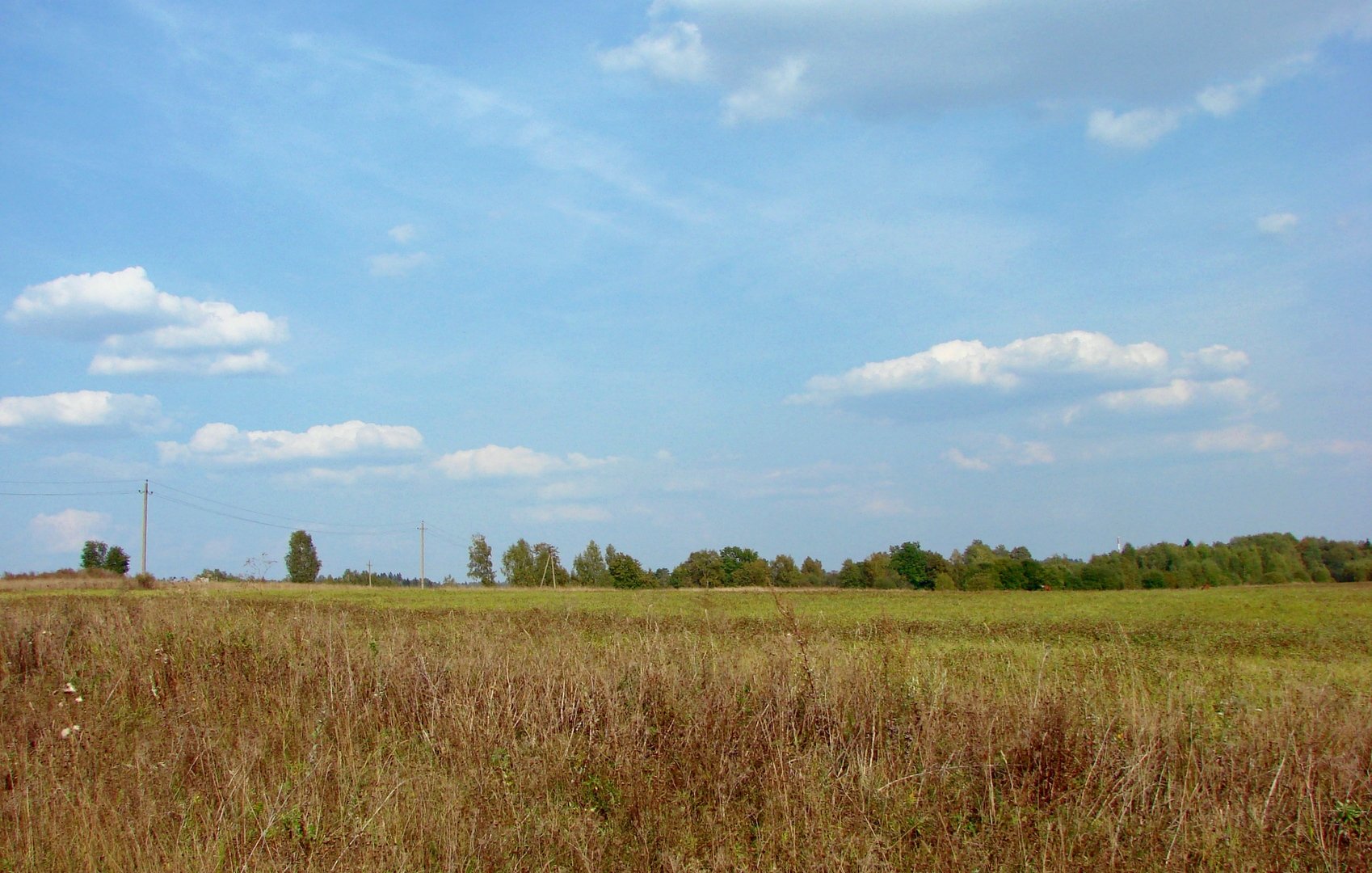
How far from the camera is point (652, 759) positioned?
6785 millimetres

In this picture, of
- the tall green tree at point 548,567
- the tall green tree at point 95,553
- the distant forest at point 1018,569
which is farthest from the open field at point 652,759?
the tall green tree at point 95,553

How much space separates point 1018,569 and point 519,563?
76.5m

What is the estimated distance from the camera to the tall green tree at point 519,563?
122 meters

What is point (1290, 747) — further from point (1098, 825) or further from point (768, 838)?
point (768, 838)

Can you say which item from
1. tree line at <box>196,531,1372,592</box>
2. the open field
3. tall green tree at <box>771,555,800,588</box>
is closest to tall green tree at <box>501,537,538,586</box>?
tree line at <box>196,531,1372,592</box>

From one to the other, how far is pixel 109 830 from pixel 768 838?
167 inches

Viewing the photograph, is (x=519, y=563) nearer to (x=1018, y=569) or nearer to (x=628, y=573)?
(x=628, y=573)

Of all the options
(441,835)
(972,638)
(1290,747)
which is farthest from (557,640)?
(972,638)

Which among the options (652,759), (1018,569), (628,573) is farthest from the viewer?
(628,573)

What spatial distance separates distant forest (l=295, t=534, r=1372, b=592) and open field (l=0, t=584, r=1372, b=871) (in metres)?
41.1

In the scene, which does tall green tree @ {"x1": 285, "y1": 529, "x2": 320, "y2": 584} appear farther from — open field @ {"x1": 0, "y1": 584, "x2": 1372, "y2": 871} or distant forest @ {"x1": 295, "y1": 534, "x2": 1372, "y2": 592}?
open field @ {"x1": 0, "y1": 584, "x2": 1372, "y2": 871}

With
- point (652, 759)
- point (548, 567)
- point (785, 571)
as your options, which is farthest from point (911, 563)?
point (652, 759)

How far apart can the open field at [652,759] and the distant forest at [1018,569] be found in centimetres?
4115

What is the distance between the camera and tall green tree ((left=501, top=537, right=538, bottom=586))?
402 ft
